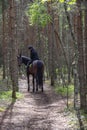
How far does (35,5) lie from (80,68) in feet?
18.0

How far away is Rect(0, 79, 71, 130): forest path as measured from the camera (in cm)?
1005

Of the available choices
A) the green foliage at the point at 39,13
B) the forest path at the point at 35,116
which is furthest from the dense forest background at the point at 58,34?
the forest path at the point at 35,116

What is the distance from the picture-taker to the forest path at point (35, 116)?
10045 mm

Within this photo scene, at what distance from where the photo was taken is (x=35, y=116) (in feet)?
38.8

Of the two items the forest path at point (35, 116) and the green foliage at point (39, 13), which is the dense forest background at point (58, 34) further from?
the forest path at point (35, 116)

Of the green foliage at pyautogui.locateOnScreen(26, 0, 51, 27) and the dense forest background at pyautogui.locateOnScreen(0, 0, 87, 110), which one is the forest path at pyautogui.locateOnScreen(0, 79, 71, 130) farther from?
the green foliage at pyautogui.locateOnScreen(26, 0, 51, 27)

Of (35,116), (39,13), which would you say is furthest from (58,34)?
(35,116)

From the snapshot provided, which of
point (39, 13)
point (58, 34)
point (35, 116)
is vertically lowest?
point (35, 116)

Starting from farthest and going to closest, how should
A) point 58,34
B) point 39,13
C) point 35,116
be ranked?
point 58,34 → point 39,13 → point 35,116

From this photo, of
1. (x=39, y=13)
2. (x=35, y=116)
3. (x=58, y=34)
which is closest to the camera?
(x=35, y=116)

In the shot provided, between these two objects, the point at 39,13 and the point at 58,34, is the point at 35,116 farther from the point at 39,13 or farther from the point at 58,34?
the point at 58,34

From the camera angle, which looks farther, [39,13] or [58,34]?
[58,34]

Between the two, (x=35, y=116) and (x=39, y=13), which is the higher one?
(x=39, y=13)

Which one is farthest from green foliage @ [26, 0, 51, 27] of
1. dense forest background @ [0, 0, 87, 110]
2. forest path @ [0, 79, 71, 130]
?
forest path @ [0, 79, 71, 130]
